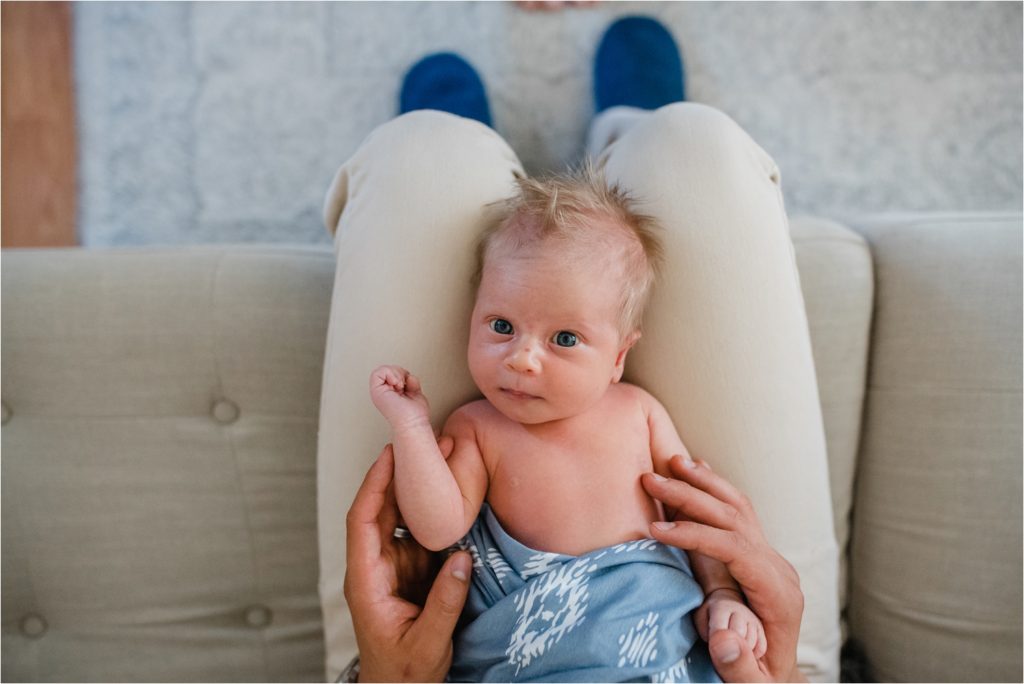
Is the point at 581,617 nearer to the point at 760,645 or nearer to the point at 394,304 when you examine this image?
the point at 760,645

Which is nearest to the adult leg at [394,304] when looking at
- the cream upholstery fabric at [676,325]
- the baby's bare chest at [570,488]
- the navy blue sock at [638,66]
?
the cream upholstery fabric at [676,325]

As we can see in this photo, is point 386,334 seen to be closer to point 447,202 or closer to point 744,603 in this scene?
point 447,202

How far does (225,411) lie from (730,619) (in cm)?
68

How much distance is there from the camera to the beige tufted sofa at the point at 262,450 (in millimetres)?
950

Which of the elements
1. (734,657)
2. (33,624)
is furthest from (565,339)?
(33,624)

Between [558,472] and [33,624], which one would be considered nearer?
[558,472]

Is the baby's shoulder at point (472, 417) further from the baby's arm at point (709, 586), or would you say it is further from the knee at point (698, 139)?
the knee at point (698, 139)

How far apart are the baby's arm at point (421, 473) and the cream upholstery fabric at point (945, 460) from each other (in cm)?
61

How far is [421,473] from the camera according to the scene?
2.35ft

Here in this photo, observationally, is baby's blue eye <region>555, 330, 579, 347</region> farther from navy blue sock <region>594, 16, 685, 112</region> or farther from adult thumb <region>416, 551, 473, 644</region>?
navy blue sock <region>594, 16, 685, 112</region>

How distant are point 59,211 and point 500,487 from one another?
1097 millimetres

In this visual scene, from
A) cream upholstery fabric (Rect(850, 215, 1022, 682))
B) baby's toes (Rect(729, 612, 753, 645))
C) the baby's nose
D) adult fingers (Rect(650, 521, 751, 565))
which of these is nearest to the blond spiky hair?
the baby's nose

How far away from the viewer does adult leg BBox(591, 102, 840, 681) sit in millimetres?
831

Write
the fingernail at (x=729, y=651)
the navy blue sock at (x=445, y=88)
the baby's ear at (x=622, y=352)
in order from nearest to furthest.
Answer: the fingernail at (x=729, y=651) < the baby's ear at (x=622, y=352) < the navy blue sock at (x=445, y=88)
